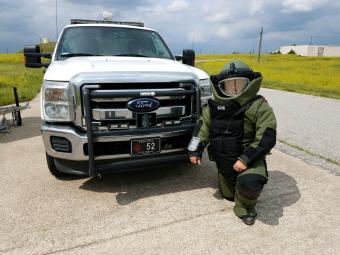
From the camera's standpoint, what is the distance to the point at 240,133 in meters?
3.14

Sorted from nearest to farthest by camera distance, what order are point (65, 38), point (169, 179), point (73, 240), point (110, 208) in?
point (73, 240), point (110, 208), point (169, 179), point (65, 38)

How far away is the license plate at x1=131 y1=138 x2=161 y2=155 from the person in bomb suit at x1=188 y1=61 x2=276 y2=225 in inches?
13.4

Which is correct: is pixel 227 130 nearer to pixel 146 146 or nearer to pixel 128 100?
pixel 146 146

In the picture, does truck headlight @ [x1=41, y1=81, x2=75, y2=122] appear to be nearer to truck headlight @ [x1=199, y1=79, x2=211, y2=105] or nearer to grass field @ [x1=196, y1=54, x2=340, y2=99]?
truck headlight @ [x1=199, y1=79, x2=211, y2=105]

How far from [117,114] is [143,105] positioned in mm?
263

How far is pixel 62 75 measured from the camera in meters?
3.24

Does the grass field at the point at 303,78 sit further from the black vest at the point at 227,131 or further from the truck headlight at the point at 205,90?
the black vest at the point at 227,131

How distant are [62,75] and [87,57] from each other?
105 cm

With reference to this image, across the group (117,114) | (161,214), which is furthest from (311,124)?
(117,114)

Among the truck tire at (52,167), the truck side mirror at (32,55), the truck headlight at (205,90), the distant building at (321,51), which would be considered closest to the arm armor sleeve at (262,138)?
the truck headlight at (205,90)

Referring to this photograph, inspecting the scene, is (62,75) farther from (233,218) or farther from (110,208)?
(233,218)

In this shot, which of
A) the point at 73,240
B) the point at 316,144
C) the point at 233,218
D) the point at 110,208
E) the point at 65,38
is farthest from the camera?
the point at 316,144

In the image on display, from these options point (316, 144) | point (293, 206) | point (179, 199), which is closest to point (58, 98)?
point (179, 199)

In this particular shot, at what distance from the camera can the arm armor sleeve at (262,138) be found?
296 centimetres
